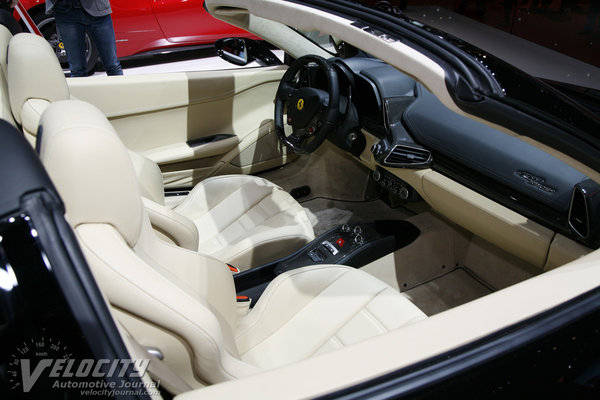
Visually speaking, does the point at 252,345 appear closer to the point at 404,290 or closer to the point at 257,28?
the point at 404,290

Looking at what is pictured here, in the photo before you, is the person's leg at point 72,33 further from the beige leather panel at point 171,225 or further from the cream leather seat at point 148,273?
the cream leather seat at point 148,273

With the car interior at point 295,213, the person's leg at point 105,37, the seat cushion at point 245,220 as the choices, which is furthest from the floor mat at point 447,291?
the person's leg at point 105,37

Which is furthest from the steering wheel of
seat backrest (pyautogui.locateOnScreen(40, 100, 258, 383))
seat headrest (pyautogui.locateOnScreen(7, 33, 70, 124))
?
seat backrest (pyautogui.locateOnScreen(40, 100, 258, 383))

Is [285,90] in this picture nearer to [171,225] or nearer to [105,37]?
[171,225]

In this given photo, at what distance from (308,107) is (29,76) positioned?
1.01m

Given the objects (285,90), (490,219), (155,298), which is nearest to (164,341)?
A: (155,298)

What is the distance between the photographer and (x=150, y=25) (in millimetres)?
4371

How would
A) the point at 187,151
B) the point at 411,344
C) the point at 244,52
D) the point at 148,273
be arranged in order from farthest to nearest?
1. the point at 244,52
2. the point at 187,151
3. the point at 148,273
4. the point at 411,344

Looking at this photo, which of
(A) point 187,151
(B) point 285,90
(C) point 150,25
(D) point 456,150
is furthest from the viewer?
(C) point 150,25

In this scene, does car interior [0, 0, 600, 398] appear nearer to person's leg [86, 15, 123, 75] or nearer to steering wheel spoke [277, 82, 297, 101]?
steering wheel spoke [277, 82, 297, 101]

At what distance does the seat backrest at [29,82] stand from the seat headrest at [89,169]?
18.0 inches

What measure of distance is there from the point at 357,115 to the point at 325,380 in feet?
4.76

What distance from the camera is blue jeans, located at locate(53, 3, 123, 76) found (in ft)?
11.5

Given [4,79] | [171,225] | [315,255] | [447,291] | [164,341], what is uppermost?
[4,79]
